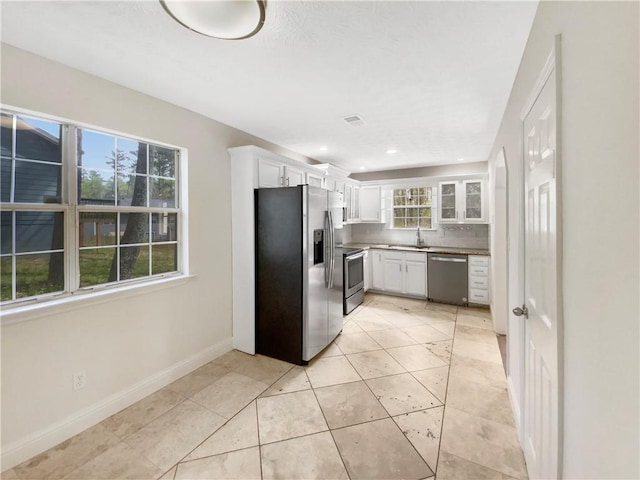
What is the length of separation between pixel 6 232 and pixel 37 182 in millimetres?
377

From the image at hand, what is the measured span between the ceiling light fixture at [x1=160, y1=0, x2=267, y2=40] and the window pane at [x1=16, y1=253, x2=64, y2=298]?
5.95ft

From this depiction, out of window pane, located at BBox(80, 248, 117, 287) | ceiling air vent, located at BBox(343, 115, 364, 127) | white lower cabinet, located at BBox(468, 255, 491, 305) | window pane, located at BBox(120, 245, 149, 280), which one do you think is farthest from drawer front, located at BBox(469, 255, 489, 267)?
window pane, located at BBox(80, 248, 117, 287)

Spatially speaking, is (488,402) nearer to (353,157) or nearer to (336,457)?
(336,457)

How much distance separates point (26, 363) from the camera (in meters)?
1.86

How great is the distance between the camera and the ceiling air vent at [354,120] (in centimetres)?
299

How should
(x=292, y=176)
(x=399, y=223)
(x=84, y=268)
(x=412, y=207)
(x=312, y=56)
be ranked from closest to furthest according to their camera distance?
(x=312, y=56) → (x=84, y=268) → (x=292, y=176) → (x=412, y=207) → (x=399, y=223)

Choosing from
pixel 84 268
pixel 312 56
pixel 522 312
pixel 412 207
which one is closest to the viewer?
pixel 522 312

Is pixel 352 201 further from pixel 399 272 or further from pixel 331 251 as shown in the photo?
pixel 331 251

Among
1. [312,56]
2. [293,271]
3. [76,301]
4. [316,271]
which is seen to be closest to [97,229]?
[76,301]

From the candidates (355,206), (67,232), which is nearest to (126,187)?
(67,232)

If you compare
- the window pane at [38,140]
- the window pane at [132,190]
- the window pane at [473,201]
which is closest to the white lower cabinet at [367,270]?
the window pane at [473,201]

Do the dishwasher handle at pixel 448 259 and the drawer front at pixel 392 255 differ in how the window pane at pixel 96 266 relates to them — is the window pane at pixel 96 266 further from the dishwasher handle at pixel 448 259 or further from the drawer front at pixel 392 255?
the dishwasher handle at pixel 448 259

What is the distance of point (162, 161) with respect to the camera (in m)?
2.77

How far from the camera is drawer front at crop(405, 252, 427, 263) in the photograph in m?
5.21
